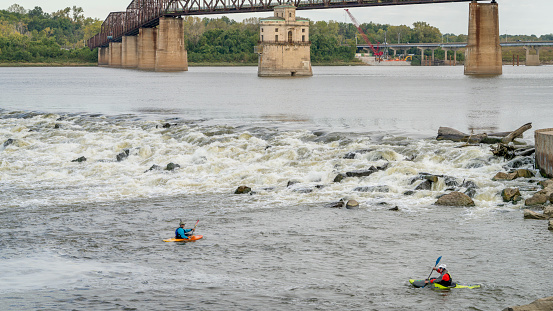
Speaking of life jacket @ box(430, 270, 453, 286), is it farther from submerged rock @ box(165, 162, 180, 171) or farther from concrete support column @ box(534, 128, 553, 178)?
submerged rock @ box(165, 162, 180, 171)

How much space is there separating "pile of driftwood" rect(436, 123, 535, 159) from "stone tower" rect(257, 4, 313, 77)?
4483 inches

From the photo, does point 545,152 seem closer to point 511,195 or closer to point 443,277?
point 511,195

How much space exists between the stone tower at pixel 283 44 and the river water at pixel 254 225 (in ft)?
350

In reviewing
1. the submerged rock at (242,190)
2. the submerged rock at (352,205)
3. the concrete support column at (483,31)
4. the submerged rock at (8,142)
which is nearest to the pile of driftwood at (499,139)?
the submerged rock at (352,205)

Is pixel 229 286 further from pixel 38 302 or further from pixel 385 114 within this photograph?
pixel 385 114

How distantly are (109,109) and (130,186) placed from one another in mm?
42657

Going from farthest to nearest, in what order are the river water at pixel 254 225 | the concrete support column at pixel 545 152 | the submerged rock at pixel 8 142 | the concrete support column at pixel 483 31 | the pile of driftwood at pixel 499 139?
1. the concrete support column at pixel 483 31
2. the submerged rock at pixel 8 142
3. the pile of driftwood at pixel 499 139
4. the concrete support column at pixel 545 152
5. the river water at pixel 254 225

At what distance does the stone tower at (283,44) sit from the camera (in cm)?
15075

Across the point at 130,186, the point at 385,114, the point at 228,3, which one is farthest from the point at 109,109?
the point at 228,3

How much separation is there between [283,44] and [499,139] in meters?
118

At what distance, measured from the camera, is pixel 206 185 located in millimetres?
29641

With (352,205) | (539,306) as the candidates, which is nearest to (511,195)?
(352,205)

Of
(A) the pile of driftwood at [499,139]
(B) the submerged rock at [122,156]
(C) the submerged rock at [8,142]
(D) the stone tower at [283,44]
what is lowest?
(B) the submerged rock at [122,156]

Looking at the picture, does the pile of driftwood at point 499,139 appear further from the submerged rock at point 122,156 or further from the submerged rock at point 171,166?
the submerged rock at point 122,156
